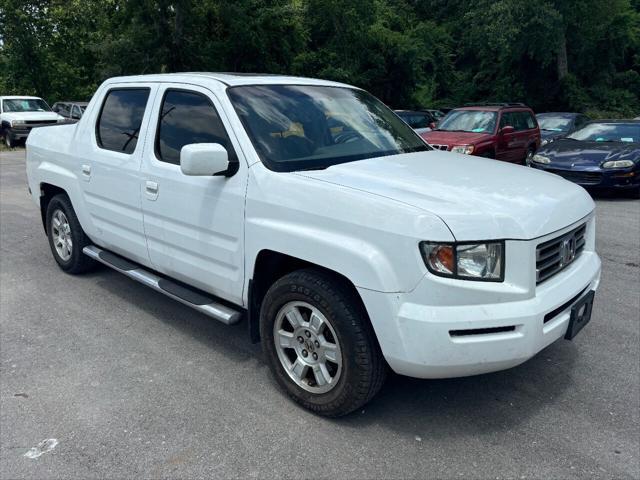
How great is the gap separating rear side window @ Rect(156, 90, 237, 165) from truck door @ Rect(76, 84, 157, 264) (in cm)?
22

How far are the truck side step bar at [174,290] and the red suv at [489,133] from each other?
7.99 metres

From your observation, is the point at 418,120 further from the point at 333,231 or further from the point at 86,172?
the point at 333,231

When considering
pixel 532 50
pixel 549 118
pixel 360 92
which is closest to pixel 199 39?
pixel 549 118

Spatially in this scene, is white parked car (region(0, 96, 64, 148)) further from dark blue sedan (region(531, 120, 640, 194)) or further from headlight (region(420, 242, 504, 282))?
headlight (region(420, 242, 504, 282))

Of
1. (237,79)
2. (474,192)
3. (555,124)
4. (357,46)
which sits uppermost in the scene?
(357,46)

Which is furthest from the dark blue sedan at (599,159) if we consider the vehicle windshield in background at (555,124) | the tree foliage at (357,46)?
the tree foliage at (357,46)

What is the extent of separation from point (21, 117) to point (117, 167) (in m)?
19.4

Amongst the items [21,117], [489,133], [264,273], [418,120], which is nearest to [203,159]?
[264,273]

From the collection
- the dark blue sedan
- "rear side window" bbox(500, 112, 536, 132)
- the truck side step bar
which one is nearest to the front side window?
"rear side window" bbox(500, 112, 536, 132)

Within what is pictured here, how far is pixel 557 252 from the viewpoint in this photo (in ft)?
10.3

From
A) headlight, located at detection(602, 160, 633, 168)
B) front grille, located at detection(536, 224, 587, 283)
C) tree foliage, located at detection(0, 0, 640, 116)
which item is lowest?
headlight, located at detection(602, 160, 633, 168)

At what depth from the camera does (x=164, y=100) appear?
4211 millimetres

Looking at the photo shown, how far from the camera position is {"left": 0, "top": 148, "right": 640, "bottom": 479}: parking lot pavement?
2.85m

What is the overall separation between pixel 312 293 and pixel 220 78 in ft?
5.94
